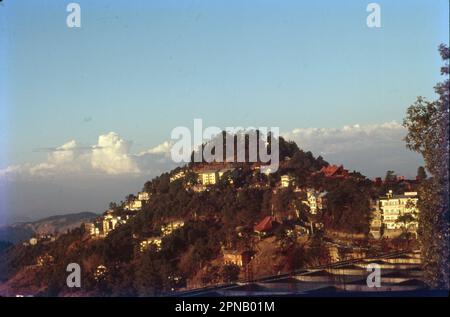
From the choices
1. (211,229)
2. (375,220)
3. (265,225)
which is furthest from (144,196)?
(375,220)

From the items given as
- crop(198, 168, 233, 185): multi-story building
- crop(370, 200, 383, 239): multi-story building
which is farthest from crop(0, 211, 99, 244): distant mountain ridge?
crop(370, 200, 383, 239): multi-story building

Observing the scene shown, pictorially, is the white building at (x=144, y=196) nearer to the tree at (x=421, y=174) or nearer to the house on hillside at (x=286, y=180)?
the house on hillside at (x=286, y=180)

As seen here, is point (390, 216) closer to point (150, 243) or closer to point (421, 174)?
point (421, 174)

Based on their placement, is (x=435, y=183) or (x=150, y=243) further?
(x=150, y=243)
